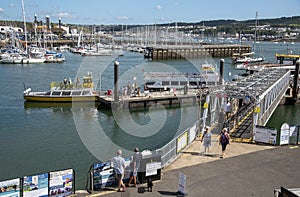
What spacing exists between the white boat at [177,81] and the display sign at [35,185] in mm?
36685

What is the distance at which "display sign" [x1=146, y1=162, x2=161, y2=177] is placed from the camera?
42.0ft

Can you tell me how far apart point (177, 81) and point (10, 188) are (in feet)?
129

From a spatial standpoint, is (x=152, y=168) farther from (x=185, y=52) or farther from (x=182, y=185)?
(x=185, y=52)

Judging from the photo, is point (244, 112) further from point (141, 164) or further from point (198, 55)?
point (198, 55)

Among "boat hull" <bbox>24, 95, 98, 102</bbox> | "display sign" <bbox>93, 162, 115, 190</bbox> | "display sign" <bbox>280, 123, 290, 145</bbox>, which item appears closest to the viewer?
"display sign" <bbox>93, 162, 115, 190</bbox>

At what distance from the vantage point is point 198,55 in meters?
121

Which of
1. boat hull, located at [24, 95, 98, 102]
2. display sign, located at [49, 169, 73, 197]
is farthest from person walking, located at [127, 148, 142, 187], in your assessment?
boat hull, located at [24, 95, 98, 102]

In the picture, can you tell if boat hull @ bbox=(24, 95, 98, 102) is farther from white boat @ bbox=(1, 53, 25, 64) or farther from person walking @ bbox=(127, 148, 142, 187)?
white boat @ bbox=(1, 53, 25, 64)

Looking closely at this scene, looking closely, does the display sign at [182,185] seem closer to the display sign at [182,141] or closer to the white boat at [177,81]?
the display sign at [182,141]

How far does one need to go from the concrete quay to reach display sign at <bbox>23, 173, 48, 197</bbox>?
1225mm

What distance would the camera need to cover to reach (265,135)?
58.4 feet

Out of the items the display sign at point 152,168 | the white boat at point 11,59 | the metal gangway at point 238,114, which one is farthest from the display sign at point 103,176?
the white boat at point 11,59

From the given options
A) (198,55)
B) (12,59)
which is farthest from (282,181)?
(198,55)

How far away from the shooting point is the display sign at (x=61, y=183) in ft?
37.8
